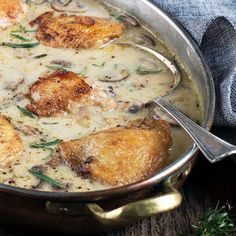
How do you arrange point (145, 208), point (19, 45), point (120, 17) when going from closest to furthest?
point (145, 208) → point (19, 45) → point (120, 17)

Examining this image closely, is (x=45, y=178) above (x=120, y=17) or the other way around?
the other way around

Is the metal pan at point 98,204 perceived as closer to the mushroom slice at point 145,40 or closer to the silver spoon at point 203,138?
the silver spoon at point 203,138

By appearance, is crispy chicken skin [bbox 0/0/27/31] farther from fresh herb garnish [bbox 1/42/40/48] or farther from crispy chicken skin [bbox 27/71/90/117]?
crispy chicken skin [bbox 27/71/90/117]

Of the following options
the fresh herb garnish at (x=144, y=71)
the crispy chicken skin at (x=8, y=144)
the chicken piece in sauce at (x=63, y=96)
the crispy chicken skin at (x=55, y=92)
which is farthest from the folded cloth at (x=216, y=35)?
the crispy chicken skin at (x=8, y=144)

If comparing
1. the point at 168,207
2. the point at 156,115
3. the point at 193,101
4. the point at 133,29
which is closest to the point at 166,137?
the point at 156,115

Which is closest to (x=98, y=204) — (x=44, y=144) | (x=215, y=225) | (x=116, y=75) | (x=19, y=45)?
(x=44, y=144)

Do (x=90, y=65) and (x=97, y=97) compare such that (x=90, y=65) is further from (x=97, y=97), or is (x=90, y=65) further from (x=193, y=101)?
(x=193, y=101)

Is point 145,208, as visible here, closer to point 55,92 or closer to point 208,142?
point 208,142
